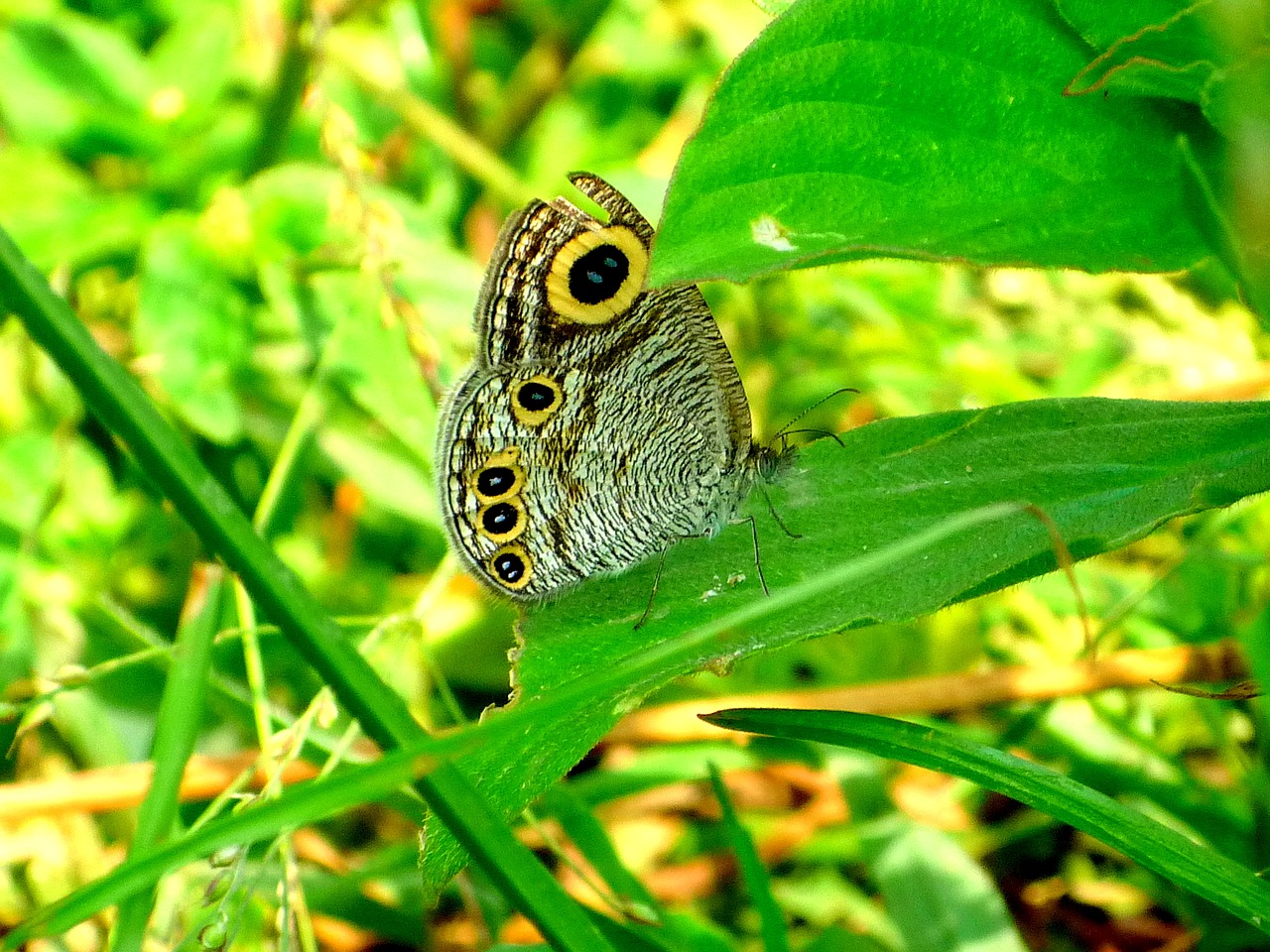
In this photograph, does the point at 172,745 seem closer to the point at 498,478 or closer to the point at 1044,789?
the point at 498,478

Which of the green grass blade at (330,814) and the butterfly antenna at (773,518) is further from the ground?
the butterfly antenna at (773,518)

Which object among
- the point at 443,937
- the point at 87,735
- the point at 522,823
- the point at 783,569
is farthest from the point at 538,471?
the point at 87,735

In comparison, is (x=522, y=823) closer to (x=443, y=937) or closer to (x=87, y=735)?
(x=443, y=937)

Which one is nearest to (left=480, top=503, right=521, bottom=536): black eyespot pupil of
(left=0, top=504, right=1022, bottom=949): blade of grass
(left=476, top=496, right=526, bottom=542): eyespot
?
(left=476, top=496, right=526, bottom=542): eyespot

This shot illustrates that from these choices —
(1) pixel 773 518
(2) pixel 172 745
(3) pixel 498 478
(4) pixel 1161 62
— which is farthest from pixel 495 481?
(4) pixel 1161 62

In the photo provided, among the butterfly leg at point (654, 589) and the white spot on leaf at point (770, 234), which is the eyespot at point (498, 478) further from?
the white spot on leaf at point (770, 234)

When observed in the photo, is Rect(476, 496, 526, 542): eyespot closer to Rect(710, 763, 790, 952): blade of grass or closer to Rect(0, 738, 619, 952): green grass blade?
Rect(710, 763, 790, 952): blade of grass

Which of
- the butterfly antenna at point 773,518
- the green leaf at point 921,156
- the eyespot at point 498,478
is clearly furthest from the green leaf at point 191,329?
the green leaf at point 921,156
